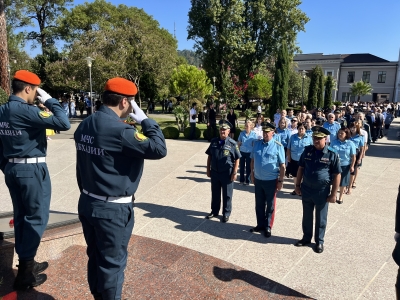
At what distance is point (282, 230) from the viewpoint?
208 inches

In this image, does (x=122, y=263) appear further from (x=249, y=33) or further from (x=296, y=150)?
(x=249, y=33)

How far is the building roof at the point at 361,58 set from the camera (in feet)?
187

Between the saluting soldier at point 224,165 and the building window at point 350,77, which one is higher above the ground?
the building window at point 350,77

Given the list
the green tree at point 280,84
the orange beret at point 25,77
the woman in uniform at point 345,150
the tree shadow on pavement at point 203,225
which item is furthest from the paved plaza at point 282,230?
the green tree at point 280,84

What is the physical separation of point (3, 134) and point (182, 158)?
7465 millimetres

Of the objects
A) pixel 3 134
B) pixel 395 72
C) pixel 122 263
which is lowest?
pixel 122 263

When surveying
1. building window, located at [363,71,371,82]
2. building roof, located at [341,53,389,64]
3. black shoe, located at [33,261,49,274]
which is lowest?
black shoe, located at [33,261,49,274]

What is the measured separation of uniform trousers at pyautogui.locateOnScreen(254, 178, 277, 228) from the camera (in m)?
4.98

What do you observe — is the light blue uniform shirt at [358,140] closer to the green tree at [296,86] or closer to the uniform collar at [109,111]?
the uniform collar at [109,111]

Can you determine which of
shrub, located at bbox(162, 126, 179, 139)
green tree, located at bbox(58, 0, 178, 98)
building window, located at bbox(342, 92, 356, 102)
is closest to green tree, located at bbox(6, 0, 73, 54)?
green tree, located at bbox(58, 0, 178, 98)

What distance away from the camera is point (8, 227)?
386 centimetres

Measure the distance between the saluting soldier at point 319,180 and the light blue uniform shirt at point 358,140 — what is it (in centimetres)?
302

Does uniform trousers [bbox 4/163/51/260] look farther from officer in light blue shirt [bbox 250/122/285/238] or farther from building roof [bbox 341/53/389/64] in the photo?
building roof [bbox 341/53/389/64]

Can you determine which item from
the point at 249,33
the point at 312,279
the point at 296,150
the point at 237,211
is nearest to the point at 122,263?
the point at 312,279
